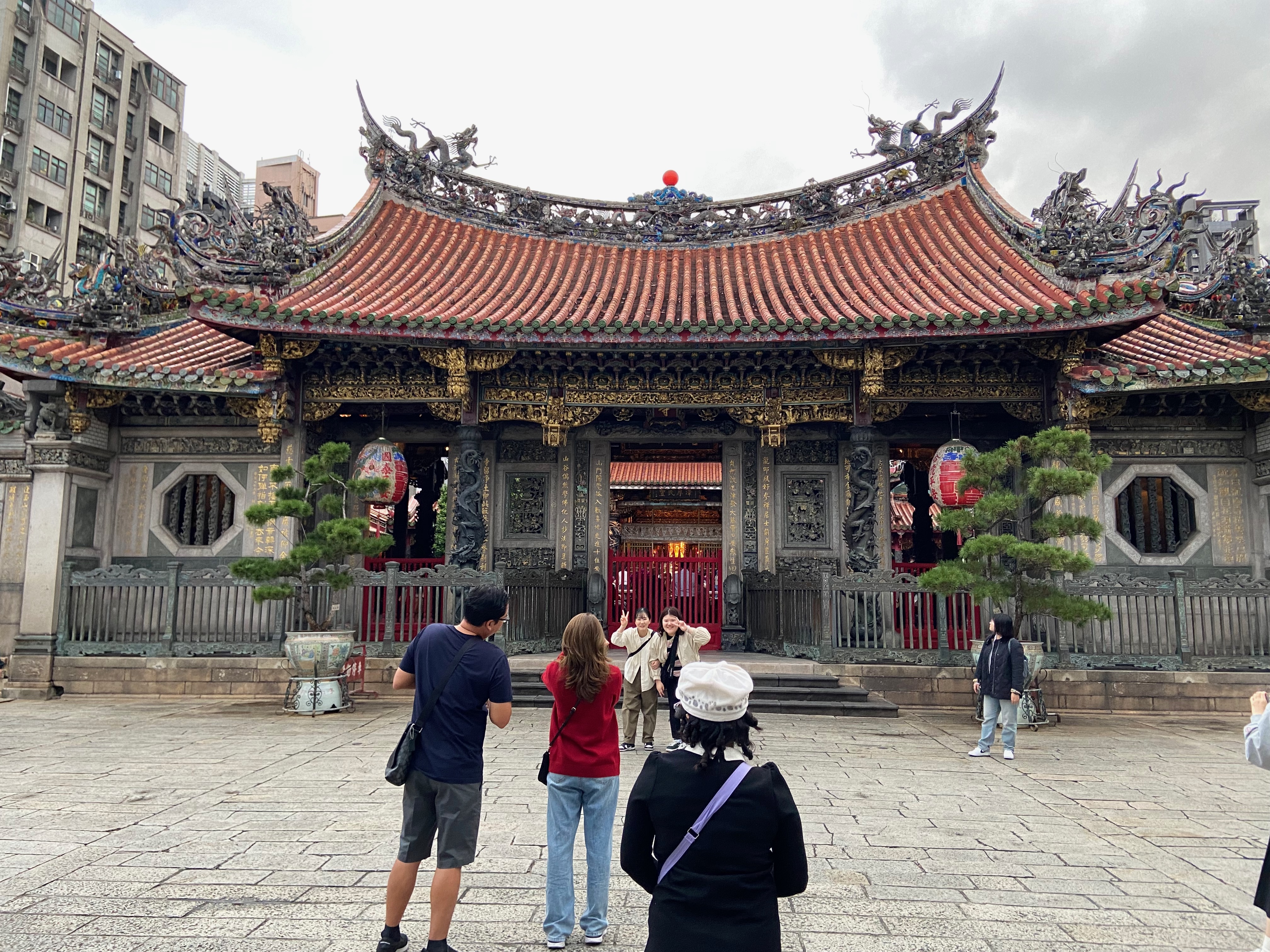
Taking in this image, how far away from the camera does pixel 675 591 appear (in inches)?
540

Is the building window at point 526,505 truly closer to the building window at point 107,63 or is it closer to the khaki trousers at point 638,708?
the khaki trousers at point 638,708

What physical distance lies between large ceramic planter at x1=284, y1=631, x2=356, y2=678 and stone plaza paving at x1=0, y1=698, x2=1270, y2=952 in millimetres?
1256

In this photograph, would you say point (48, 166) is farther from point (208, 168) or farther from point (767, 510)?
point (767, 510)

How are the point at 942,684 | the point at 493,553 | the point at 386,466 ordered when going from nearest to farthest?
1. the point at 942,684
2. the point at 386,466
3. the point at 493,553

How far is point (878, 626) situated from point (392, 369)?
7918 millimetres

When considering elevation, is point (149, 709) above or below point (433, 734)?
below

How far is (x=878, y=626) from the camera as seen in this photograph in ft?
37.3

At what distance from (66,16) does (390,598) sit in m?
37.2

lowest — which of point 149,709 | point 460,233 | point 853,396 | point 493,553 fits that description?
point 149,709

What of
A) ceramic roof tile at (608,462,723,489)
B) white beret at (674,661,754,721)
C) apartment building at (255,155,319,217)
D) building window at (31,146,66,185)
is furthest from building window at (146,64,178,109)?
white beret at (674,661,754,721)

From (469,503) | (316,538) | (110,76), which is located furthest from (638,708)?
(110,76)

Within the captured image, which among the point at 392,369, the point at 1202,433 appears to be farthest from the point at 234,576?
the point at 1202,433

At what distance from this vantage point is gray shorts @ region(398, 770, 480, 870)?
11.4 feet

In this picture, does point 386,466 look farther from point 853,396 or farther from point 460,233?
point 853,396
